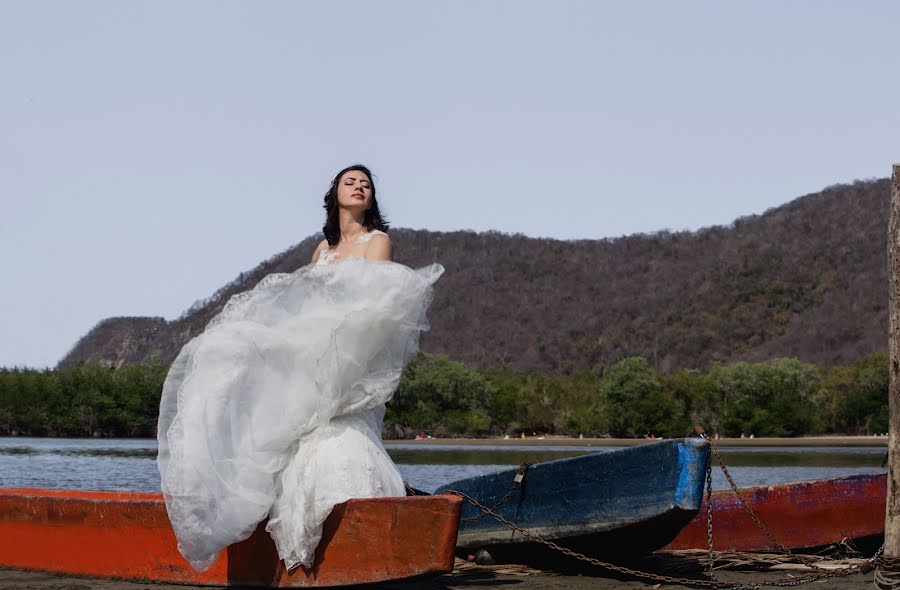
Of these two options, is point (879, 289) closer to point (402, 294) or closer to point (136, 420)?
point (136, 420)

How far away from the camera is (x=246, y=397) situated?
677cm

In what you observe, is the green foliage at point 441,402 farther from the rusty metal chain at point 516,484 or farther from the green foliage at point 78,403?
the rusty metal chain at point 516,484

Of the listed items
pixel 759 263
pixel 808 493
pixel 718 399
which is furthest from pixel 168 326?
pixel 808 493

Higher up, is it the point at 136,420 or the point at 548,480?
→ the point at 548,480

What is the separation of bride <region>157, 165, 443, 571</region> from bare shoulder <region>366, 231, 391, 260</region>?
41mm

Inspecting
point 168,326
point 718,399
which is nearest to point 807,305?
point 718,399

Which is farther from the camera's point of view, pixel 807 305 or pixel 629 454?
pixel 807 305

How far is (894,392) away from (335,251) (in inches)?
144

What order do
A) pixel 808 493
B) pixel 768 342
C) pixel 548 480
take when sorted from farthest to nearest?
pixel 768 342 → pixel 808 493 → pixel 548 480

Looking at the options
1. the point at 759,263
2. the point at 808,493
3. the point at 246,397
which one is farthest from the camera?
the point at 759,263

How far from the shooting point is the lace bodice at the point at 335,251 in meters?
7.34

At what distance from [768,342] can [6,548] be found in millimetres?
105276

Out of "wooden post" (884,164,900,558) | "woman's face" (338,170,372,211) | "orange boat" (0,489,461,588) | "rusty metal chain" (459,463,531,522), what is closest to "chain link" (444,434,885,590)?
"rusty metal chain" (459,463,531,522)

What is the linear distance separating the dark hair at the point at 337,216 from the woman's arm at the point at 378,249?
0.68 feet
